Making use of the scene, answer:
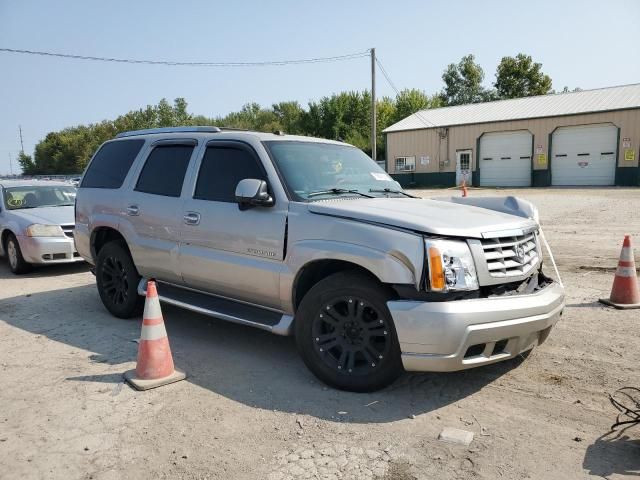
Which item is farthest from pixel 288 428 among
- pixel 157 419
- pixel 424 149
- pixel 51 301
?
pixel 424 149

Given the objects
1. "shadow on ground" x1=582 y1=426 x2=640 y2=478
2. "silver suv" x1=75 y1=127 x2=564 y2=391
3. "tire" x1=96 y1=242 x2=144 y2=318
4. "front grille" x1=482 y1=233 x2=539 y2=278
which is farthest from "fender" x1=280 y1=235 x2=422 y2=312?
"tire" x1=96 y1=242 x2=144 y2=318

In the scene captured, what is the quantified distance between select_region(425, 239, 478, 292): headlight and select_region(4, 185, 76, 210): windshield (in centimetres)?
853

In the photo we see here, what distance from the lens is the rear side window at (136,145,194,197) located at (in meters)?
5.17

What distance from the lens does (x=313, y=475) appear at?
2.86 metres

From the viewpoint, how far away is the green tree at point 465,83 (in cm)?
7200

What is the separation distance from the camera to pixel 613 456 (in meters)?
2.97

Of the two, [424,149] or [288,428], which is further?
[424,149]

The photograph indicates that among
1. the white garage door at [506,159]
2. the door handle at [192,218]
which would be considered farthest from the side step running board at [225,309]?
the white garage door at [506,159]

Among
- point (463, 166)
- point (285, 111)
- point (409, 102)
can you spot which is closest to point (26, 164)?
point (285, 111)

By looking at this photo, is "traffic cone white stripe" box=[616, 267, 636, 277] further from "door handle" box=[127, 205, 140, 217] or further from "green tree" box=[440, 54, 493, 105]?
"green tree" box=[440, 54, 493, 105]

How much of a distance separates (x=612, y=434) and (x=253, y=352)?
9.52 feet

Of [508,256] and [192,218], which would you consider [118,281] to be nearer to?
[192,218]

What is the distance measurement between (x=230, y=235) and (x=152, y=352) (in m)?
1.14

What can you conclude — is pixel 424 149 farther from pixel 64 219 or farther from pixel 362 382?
pixel 362 382
